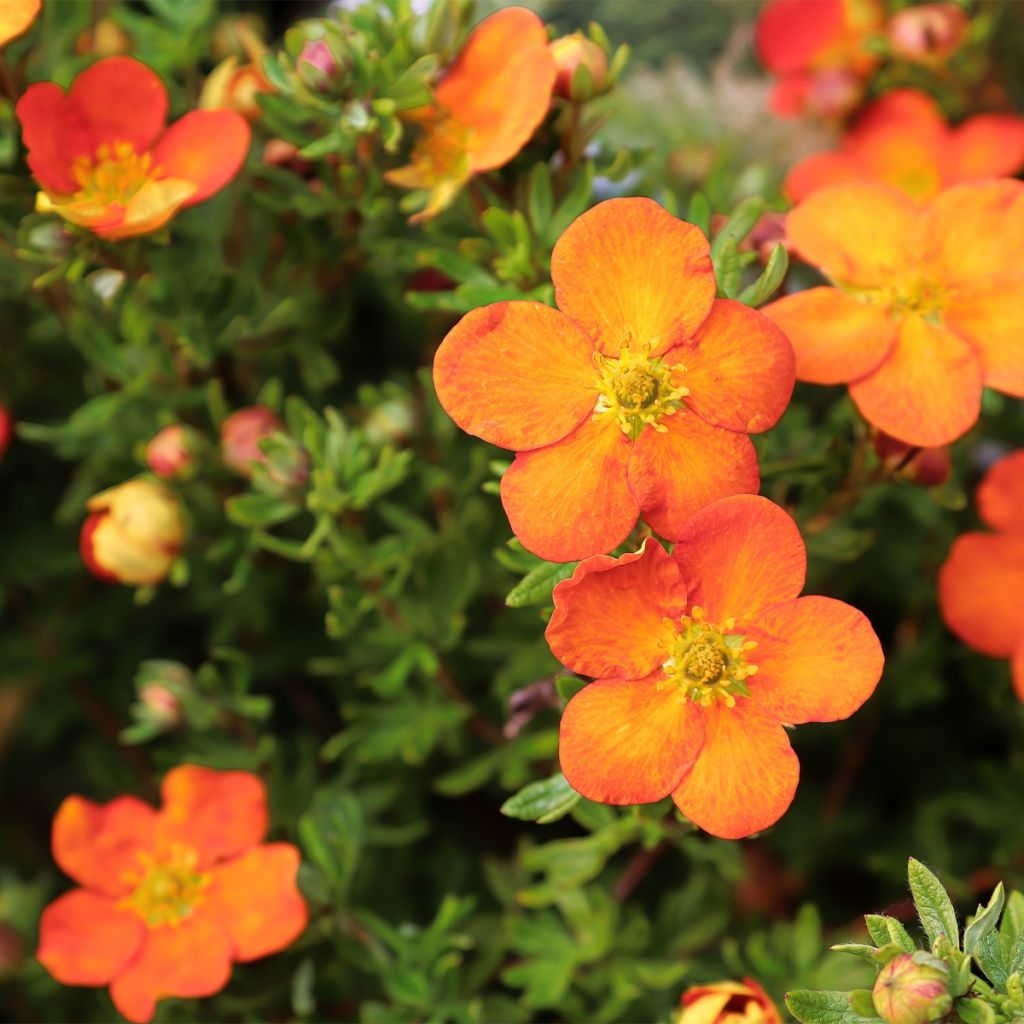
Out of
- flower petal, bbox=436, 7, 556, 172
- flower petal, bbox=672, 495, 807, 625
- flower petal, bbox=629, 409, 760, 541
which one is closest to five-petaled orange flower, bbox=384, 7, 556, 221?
flower petal, bbox=436, 7, 556, 172

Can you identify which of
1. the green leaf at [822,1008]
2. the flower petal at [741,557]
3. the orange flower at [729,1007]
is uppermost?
the flower petal at [741,557]

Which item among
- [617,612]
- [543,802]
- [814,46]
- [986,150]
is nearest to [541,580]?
[617,612]

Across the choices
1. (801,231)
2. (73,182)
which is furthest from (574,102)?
(73,182)

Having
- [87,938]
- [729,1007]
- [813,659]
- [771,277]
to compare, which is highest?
[771,277]

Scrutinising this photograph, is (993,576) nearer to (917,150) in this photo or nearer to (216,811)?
(917,150)

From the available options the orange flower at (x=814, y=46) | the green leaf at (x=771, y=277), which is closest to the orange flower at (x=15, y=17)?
the green leaf at (x=771, y=277)

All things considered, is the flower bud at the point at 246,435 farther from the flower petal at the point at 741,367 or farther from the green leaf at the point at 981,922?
the green leaf at the point at 981,922
